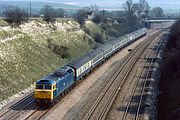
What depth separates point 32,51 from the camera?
5716 cm

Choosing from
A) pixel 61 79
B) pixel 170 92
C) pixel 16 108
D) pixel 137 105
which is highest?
pixel 61 79

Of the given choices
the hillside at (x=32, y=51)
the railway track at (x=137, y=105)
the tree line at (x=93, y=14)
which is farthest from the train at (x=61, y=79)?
the tree line at (x=93, y=14)

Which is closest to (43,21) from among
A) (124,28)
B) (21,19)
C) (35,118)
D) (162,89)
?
(21,19)

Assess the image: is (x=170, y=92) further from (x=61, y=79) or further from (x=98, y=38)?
(x=98, y=38)

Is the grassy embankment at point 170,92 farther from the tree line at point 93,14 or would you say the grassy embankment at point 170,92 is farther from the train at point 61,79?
the tree line at point 93,14

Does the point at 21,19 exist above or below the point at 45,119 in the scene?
above

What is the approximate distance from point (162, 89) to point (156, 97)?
302cm

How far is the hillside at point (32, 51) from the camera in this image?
150 ft

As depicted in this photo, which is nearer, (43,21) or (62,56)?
(62,56)

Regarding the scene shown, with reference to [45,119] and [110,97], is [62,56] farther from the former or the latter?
[45,119]

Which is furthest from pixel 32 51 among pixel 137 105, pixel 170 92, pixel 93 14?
pixel 93 14

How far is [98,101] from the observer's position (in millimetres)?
38750

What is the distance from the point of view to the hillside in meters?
45.6

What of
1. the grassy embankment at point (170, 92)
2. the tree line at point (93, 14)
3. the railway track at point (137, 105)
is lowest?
the railway track at point (137, 105)
